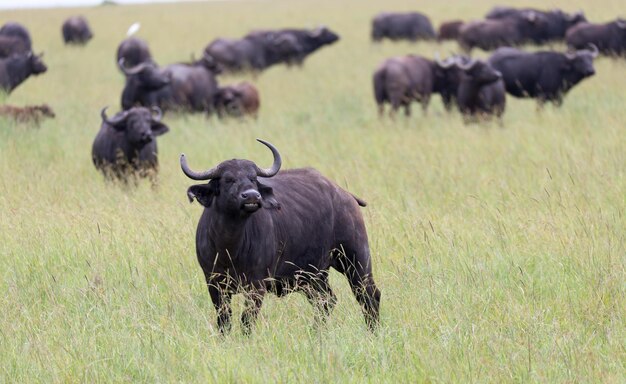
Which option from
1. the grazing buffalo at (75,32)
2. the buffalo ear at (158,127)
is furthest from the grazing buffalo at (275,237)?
the grazing buffalo at (75,32)

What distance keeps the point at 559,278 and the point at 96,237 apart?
3408mm

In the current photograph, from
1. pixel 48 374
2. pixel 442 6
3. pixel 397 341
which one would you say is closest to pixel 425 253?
pixel 397 341

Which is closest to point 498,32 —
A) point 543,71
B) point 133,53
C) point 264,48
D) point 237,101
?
point 264,48

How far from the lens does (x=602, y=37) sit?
2631 centimetres

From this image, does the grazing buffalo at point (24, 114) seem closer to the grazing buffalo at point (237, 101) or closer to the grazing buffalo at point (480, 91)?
Answer: the grazing buffalo at point (237, 101)

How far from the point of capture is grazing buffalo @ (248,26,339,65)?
93.8 feet

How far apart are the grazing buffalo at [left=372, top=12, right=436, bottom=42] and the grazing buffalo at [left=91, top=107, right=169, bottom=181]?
24536 millimetres

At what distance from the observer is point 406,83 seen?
57.9ft

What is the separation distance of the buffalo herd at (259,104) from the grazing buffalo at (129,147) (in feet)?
0.05

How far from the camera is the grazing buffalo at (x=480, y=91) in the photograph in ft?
53.3

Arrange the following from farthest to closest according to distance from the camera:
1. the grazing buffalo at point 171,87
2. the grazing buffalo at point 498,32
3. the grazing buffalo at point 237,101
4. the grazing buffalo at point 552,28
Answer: the grazing buffalo at point 552,28 → the grazing buffalo at point 498,32 → the grazing buffalo at point 237,101 → the grazing buffalo at point 171,87

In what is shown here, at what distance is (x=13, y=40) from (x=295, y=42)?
7.98m

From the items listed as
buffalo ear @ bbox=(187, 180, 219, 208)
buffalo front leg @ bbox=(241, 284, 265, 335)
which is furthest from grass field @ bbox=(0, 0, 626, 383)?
buffalo ear @ bbox=(187, 180, 219, 208)

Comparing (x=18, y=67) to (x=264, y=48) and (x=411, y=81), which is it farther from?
(x=264, y=48)
